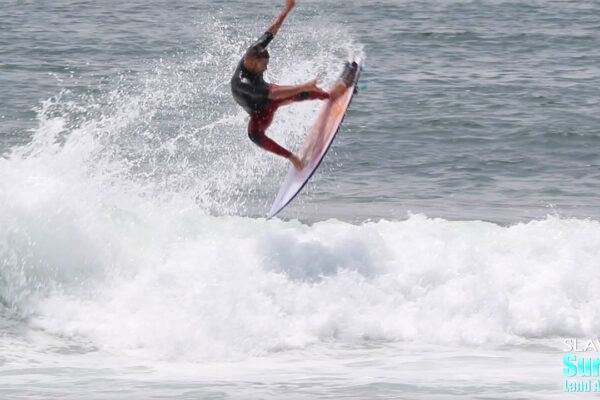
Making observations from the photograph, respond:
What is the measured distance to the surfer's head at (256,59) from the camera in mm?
9539

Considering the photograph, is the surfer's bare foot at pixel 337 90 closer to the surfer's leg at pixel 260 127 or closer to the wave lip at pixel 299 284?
the surfer's leg at pixel 260 127

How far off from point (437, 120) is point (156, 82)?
481 cm

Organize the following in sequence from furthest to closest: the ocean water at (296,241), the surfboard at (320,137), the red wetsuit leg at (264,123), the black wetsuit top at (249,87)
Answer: the surfboard at (320,137), the red wetsuit leg at (264,123), the black wetsuit top at (249,87), the ocean water at (296,241)

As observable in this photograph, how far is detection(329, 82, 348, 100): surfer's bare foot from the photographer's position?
10.2m

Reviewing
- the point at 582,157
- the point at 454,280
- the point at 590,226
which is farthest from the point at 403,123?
the point at 454,280

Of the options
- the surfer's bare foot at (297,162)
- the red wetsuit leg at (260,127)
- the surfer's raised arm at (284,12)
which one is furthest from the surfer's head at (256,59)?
the surfer's bare foot at (297,162)

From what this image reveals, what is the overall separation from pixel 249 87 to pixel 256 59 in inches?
10.5

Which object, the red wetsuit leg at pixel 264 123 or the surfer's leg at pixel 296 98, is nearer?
the surfer's leg at pixel 296 98

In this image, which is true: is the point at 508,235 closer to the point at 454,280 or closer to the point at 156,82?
the point at 454,280

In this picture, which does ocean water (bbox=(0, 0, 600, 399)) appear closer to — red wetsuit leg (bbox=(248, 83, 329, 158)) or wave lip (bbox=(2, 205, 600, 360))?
wave lip (bbox=(2, 205, 600, 360))

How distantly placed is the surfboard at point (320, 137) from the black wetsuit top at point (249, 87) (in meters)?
0.77

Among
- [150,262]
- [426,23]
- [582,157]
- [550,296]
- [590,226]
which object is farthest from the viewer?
[426,23]

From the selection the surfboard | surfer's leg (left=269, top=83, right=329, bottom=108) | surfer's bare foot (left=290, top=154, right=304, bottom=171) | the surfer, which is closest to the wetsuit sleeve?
the surfer

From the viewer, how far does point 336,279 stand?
1065 centimetres
